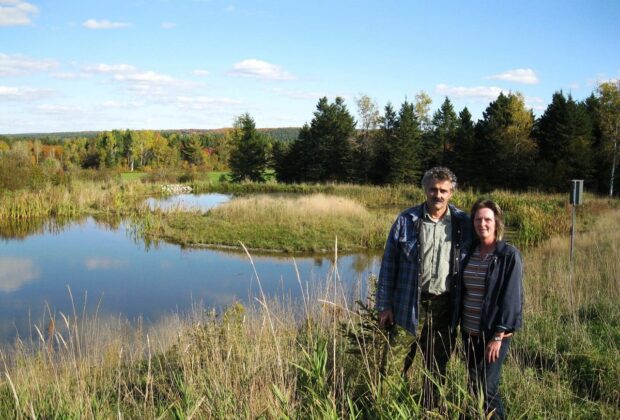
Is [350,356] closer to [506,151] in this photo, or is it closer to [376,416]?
[376,416]

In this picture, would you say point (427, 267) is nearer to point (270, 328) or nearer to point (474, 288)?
point (474, 288)

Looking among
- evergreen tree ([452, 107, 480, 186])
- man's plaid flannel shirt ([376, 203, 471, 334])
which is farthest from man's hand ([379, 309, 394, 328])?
evergreen tree ([452, 107, 480, 186])

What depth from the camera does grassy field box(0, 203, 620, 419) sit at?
2.65m

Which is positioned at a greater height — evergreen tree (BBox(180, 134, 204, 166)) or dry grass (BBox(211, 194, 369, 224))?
evergreen tree (BBox(180, 134, 204, 166))

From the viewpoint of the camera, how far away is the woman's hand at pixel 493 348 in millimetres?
2730

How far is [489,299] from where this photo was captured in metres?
2.76

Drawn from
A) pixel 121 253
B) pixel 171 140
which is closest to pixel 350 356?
pixel 121 253

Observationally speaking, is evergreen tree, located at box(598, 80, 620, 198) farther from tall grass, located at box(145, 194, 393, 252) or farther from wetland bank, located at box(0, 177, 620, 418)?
tall grass, located at box(145, 194, 393, 252)

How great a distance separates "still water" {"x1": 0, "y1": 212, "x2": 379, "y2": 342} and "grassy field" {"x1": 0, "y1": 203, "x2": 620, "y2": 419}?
7.62 feet

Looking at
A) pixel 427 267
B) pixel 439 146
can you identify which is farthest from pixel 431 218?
pixel 439 146

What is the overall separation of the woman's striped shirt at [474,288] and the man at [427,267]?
9cm

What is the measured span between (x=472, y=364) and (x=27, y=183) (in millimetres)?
24105

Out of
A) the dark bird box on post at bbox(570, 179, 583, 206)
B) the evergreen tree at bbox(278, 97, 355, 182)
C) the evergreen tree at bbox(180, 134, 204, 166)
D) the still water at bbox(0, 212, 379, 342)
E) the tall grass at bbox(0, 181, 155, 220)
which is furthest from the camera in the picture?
the evergreen tree at bbox(180, 134, 204, 166)

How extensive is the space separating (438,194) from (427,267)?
0.44 metres
